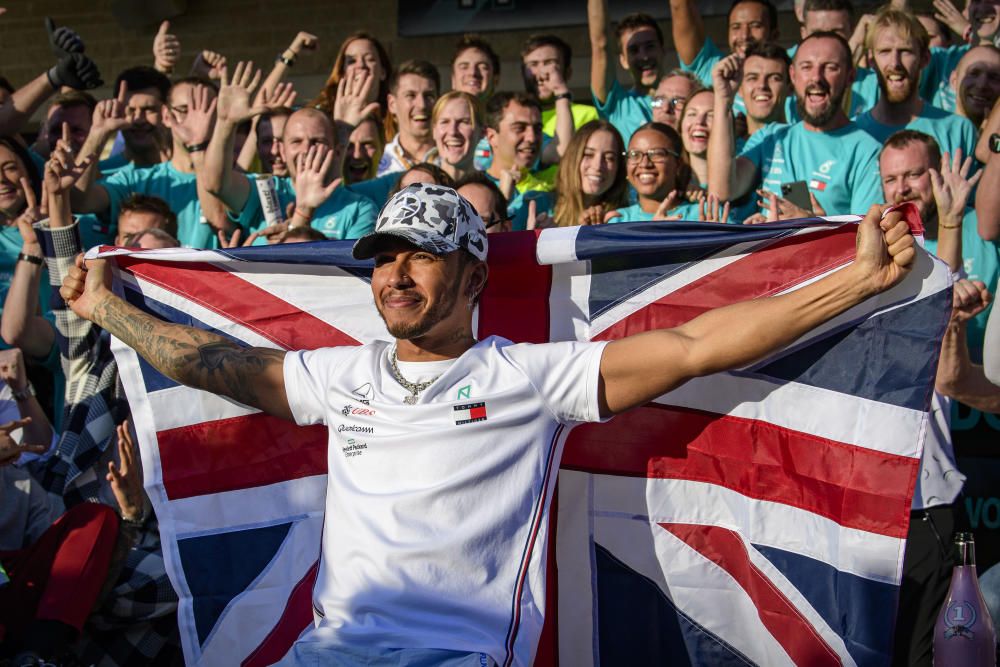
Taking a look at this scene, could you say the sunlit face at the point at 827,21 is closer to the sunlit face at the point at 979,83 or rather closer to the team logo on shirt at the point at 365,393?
the sunlit face at the point at 979,83

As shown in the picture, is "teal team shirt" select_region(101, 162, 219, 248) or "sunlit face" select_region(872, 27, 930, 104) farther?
"teal team shirt" select_region(101, 162, 219, 248)

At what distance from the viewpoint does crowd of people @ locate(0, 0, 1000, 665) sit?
15.2 feet

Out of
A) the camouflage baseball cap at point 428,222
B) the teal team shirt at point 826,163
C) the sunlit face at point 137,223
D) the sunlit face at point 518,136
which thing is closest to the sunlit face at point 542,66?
the sunlit face at point 518,136

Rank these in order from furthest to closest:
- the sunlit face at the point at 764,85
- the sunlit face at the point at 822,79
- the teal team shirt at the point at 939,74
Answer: the teal team shirt at the point at 939,74 < the sunlit face at the point at 764,85 < the sunlit face at the point at 822,79

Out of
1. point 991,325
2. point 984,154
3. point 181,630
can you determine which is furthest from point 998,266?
point 181,630

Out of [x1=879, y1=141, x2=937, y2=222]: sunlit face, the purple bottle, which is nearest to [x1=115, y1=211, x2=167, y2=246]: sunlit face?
[x1=879, y1=141, x2=937, y2=222]: sunlit face

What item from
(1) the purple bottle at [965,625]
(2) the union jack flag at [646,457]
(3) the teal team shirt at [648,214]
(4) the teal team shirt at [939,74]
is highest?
(4) the teal team shirt at [939,74]

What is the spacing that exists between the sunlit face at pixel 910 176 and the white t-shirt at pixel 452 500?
2431 millimetres

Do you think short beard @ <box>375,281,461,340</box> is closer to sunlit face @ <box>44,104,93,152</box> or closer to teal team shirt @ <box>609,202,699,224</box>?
teal team shirt @ <box>609,202,699,224</box>

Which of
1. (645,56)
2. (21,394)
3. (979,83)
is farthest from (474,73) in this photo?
(21,394)

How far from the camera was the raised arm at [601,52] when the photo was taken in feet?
24.9

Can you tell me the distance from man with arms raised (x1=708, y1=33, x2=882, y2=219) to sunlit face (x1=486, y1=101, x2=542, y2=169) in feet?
3.71

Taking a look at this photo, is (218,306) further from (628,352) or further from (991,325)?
(991,325)

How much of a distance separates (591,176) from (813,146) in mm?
1206
